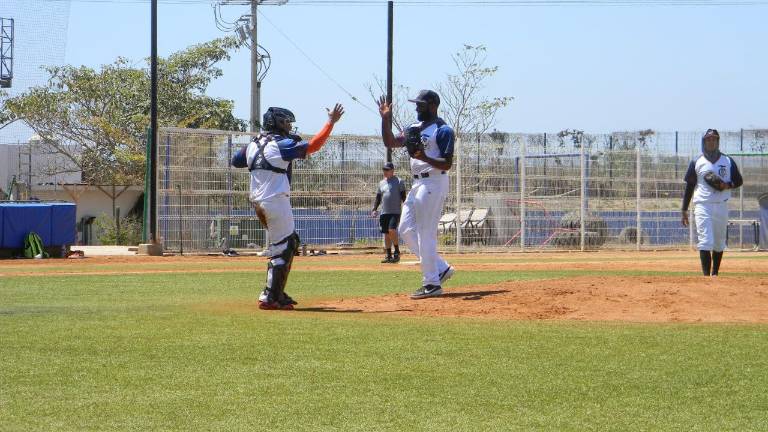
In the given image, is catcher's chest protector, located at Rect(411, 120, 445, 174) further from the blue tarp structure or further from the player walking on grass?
the blue tarp structure

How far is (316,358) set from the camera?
7586 mm

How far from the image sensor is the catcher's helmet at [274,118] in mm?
11367

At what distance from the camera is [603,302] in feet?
35.7

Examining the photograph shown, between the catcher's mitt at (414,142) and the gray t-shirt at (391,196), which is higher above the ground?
the catcher's mitt at (414,142)

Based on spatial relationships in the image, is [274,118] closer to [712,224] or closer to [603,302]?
[603,302]

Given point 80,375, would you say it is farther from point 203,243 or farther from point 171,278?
point 203,243

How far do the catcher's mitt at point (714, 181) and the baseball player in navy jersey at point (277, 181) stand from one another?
593cm

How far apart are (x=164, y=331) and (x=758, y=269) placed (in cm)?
1320

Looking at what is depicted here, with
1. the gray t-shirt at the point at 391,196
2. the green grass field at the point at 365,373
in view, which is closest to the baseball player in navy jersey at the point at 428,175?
the green grass field at the point at 365,373

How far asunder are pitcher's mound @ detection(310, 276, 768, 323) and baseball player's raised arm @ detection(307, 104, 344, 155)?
5.49 feet

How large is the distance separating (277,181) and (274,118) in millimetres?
659

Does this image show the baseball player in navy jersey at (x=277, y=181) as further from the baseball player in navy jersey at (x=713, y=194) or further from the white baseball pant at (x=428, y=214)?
the baseball player in navy jersey at (x=713, y=194)

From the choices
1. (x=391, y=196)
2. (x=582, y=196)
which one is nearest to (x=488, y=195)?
(x=582, y=196)

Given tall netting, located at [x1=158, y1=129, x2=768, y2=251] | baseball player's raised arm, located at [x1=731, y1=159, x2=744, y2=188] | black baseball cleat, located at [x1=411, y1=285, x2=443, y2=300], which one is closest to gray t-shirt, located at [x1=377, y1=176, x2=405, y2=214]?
tall netting, located at [x1=158, y1=129, x2=768, y2=251]
